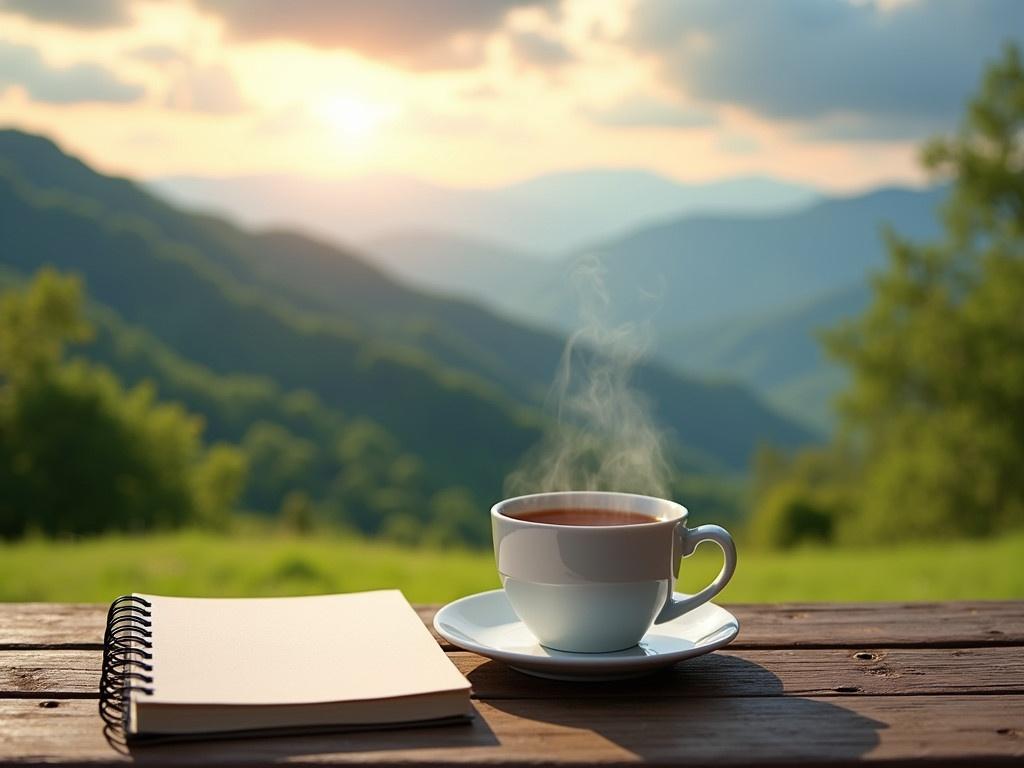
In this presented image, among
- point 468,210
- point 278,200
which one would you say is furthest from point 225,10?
point 468,210

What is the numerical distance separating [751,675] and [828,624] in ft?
0.97

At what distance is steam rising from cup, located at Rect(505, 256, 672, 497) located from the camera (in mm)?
1555

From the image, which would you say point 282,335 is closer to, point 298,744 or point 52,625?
point 52,625

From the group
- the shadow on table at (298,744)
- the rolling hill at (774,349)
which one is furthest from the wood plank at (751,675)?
the rolling hill at (774,349)

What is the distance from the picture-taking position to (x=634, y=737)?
0.94 meters

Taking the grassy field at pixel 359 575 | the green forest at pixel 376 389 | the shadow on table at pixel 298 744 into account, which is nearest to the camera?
the shadow on table at pixel 298 744

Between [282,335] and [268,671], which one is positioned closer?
[268,671]

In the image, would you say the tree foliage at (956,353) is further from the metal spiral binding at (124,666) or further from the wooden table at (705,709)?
the metal spiral binding at (124,666)

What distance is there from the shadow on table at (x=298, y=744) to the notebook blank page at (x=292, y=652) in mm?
34

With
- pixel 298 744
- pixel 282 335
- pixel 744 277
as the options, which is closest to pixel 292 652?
pixel 298 744

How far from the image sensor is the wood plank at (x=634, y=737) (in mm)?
878

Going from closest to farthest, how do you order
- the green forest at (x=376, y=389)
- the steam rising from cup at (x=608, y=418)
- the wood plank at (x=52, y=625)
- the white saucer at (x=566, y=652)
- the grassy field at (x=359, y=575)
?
the white saucer at (x=566, y=652)
the wood plank at (x=52, y=625)
the steam rising from cup at (x=608, y=418)
the grassy field at (x=359, y=575)
the green forest at (x=376, y=389)

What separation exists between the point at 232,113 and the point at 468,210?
75.6ft

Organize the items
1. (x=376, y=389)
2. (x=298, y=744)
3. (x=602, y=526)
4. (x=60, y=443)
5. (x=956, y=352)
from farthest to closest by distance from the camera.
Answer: (x=376, y=389) < (x=60, y=443) < (x=956, y=352) < (x=602, y=526) < (x=298, y=744)
